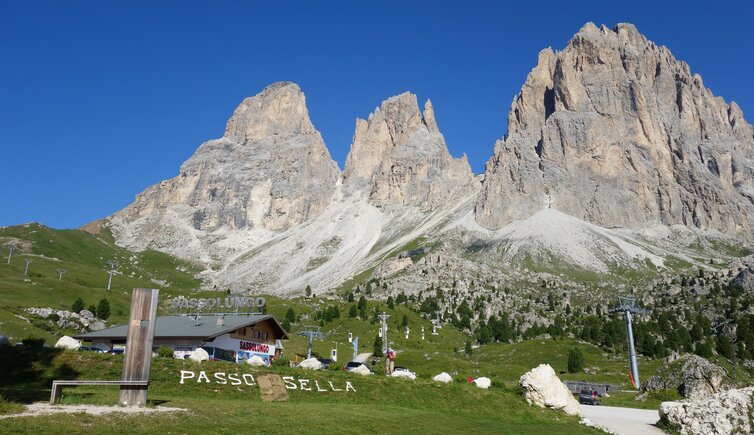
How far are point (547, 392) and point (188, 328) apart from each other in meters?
46.0

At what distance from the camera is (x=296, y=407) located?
32.8 metres

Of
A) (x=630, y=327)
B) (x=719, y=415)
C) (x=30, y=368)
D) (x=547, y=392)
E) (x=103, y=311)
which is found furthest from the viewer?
(x=103, y=311)

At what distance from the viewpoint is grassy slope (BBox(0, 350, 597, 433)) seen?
23.7 m

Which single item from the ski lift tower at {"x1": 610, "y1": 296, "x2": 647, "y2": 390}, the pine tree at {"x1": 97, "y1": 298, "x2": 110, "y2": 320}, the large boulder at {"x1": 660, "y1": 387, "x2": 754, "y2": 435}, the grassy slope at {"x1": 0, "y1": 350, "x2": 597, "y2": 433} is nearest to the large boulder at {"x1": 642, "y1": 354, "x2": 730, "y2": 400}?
the large boulder at {"x1": 660, "y1": 387, "x2": 754, "y2": 435}

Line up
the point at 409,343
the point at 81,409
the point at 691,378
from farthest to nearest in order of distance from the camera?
the point at 409,343
the point at 691,378
the point at 81,409

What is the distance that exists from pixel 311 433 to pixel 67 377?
2317 cm

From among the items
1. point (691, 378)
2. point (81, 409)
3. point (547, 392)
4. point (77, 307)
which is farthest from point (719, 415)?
point (77, 307)

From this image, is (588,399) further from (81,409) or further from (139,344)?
(81,409)

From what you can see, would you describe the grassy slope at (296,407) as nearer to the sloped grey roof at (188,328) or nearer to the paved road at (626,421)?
the paved road at (626,421)

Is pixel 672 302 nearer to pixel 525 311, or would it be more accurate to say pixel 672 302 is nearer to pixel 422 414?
pixel 525 311

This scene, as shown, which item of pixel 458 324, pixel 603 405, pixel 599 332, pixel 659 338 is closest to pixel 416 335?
pixel 458 324

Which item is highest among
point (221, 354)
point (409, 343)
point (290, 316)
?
point (290, 316)

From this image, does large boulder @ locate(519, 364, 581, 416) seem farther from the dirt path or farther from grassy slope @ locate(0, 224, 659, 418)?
grassy slope @ locate(0, 224, 659, 418)

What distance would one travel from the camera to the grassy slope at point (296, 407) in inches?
934
